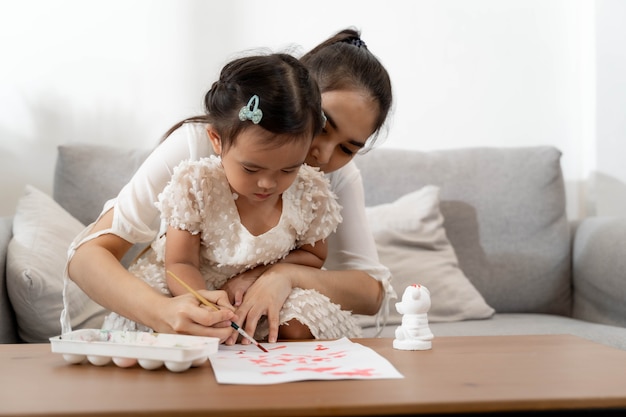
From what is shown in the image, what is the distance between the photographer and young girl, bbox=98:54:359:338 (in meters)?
1.39

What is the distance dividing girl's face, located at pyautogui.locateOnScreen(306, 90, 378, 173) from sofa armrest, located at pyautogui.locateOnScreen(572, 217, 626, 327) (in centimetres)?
112

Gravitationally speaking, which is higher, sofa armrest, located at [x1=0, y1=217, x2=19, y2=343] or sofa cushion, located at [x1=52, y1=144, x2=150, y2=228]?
sofa cushion, located at [x1=52, y1=144, x2=150, y2=228]

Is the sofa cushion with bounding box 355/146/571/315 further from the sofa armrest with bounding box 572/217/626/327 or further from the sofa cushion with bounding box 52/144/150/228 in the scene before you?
the sofa cushion with bounding box 52/144/150/228

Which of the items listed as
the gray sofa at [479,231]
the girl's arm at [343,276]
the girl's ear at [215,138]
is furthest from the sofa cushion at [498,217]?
the girl's ear at [215,138]

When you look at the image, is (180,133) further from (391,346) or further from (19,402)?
(19,402)

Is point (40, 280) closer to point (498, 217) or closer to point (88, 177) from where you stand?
point (88, 177)

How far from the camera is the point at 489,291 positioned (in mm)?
2529

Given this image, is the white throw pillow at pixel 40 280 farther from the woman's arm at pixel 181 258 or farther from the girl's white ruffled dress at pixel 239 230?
the woman's arm at pixel 181 258

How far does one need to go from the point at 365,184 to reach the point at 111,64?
0.96m

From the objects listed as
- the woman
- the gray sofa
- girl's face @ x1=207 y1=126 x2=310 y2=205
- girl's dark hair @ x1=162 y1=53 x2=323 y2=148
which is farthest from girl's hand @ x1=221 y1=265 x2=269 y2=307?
the gray sofa

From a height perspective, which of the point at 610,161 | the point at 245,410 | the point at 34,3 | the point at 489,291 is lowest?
the point at 489,291

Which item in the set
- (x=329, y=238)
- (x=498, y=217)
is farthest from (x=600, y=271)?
(x=329, y=238)

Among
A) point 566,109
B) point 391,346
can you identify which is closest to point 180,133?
point 391,346

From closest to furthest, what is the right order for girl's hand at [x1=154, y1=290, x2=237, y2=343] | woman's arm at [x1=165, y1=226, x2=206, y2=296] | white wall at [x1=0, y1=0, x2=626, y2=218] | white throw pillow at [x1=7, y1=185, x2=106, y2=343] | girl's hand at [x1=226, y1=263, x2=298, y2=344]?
girl's hand at [x1=154, y1=290, x2=237, y2=343] < girl's hand at [x1=226, y1=263, x2=298, y2=344] < woman's arm at [x1=165, y1=226, x2=206, y2=296] < white throw pillow at [x1=7, y1=185, x2=106, y2=343] < white wall at [x1=0, y1=0, x2=626, y2=218]
